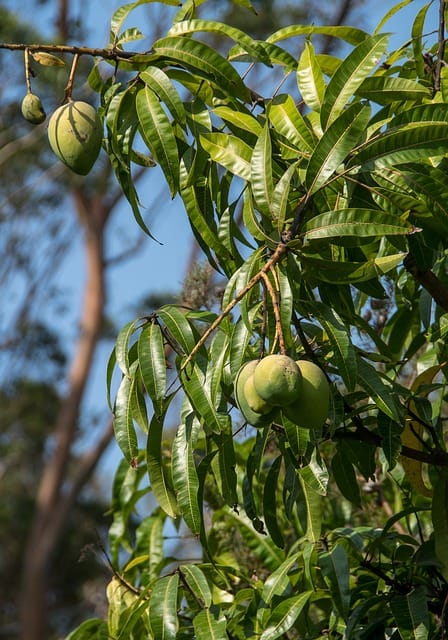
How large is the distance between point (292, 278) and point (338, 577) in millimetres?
458

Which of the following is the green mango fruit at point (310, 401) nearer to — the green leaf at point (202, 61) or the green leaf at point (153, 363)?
the green leaf at point (153, 363)

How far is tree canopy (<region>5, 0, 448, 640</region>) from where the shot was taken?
1020mm

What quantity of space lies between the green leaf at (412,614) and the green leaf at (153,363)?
0.41 m

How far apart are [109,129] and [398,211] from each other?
0.35 meters

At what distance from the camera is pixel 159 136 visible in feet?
3.67

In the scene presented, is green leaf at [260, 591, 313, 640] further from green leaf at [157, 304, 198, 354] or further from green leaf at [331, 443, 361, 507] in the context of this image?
green leaf at [157, 304, 198, 354]

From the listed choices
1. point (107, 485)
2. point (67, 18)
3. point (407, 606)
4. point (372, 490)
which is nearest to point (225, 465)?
point (407, 606)

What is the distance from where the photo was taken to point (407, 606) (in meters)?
1.23

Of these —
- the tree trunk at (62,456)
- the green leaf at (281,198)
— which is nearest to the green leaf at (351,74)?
the green leaf at (281,198)

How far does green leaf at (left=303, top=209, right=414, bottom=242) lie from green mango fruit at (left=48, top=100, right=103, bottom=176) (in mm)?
300

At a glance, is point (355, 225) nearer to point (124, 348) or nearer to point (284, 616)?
point (124, 348)

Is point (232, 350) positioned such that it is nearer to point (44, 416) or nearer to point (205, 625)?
point (205, 625)

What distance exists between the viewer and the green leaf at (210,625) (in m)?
1.23

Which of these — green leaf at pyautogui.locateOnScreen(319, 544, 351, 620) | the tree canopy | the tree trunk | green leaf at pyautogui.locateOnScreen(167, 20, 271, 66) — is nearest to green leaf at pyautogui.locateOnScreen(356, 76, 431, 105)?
the tree canopy
